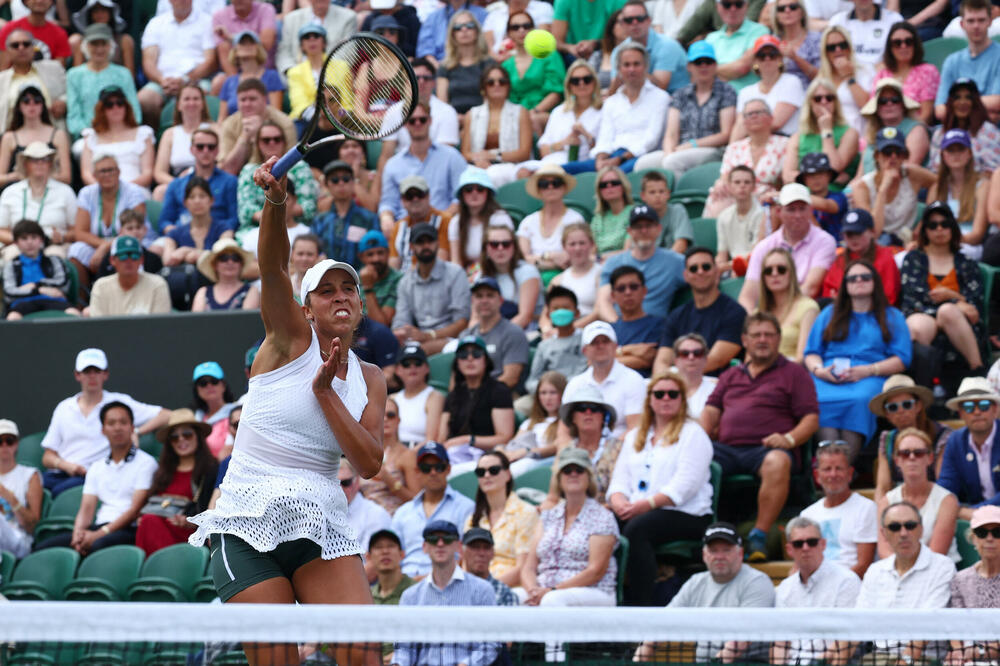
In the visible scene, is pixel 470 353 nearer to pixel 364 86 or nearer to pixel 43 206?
pixel 43 206

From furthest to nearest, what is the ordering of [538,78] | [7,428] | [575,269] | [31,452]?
[538,78]
[31,452]
[575,269]
[7,428]

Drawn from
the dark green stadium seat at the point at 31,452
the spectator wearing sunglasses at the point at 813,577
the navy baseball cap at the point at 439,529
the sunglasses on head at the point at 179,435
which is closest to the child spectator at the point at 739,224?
the spectator wearing sunglasses at the point at 813,577

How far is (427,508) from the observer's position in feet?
31.7

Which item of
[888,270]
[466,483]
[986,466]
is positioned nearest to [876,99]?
[888,270]

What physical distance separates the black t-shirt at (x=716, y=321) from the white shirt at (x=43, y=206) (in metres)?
5.75

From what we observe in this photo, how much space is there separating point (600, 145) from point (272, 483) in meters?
8.56

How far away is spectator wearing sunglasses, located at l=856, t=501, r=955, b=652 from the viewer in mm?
7777

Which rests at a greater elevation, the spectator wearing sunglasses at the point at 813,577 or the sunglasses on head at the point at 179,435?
the sunglasses on head at the point at 179,435

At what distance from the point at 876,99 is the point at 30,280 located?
263 inches

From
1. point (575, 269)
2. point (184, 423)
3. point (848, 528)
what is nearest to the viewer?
point (848, 528)

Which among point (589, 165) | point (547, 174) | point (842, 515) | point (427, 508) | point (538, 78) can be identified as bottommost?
point (842, 515)

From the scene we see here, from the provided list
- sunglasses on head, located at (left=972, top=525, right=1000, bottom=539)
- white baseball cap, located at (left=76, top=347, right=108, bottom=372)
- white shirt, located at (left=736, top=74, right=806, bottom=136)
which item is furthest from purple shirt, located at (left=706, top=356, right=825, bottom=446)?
white baseball cap, located at (left=76, top=347, right=108, bottom=372)

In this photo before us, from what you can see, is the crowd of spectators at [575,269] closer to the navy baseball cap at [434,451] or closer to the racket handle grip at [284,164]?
the navy baseball cap at [434,451]

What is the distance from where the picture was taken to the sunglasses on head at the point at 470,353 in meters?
10.5
